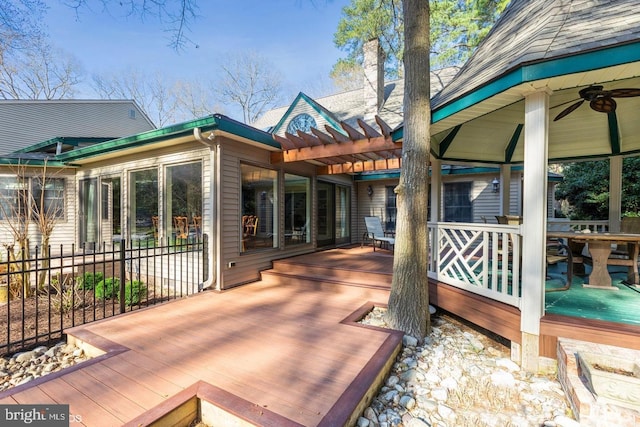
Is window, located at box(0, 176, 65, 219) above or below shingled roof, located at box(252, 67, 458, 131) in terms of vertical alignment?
below

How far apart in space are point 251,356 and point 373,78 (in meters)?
10.4

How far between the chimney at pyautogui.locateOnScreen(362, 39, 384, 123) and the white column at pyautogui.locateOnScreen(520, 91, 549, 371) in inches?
319

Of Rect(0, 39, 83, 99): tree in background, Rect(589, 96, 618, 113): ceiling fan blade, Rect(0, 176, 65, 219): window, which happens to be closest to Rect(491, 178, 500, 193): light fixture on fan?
Rect(589, 96, 618, 113): ceiling fan blade

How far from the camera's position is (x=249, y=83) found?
2148cm

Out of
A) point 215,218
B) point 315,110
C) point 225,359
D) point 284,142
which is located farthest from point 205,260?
point 315,110

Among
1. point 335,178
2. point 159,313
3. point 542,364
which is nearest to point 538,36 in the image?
point 542,364

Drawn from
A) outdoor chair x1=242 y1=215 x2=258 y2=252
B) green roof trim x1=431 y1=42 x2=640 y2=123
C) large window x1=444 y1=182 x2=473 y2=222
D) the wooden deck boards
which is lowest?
the wooden deck boards

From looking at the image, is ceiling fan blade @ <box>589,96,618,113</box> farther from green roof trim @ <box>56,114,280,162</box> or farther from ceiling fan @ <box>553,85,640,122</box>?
green roof trim @ <box>56,114,280,162</box>

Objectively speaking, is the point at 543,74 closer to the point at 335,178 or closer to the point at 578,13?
the point at 578,13

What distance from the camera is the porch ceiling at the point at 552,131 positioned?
4.02m

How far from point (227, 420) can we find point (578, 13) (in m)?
4.81

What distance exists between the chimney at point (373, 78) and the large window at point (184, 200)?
7.03 metres

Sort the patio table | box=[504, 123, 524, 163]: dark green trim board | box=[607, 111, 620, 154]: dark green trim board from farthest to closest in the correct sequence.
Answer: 1. box=[504, 123, 524, 163]: dark green trim board
2. box=[607, 111, 620, 154]: dark green trim board
3. the patio table

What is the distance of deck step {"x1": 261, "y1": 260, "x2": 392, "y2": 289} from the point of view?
5098mm
